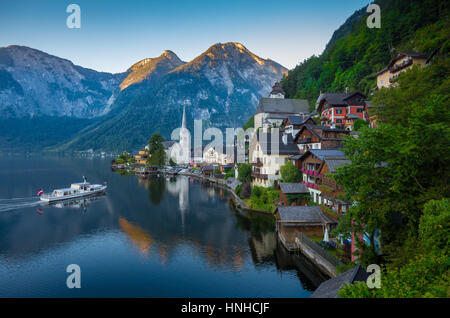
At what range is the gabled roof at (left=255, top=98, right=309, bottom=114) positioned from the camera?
95.7 meters

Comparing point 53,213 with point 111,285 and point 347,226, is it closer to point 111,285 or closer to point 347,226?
point 111,285

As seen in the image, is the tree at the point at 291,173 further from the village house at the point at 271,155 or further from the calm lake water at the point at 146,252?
the calm lake water at the point at 146,252

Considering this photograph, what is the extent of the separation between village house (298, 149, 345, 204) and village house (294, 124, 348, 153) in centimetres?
606

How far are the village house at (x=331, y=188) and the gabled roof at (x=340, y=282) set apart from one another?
1440 centimetres

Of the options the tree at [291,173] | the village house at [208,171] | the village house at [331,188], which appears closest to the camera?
the village house at [331,188]

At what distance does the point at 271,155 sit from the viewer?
183 ft

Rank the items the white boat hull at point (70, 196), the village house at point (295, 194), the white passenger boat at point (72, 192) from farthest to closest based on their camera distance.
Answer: the white passenger boat at point (72, 192) < the white boat hull at point (70, 196) < the village house at point (295, 194)

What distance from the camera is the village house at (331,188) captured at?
3138cm

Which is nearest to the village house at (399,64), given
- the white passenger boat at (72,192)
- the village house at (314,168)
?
the village house at (314,168)

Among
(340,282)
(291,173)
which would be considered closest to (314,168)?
(291,173)

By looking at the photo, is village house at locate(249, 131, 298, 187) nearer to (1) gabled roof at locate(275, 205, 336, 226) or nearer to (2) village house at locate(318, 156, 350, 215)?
(2) village house at locate(318, 156, 350, 215)

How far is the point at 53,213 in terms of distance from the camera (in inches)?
2053

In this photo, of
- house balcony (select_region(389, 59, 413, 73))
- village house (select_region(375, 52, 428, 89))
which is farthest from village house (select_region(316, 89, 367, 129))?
house balcony (select_region(389, 59, 413, 73))
